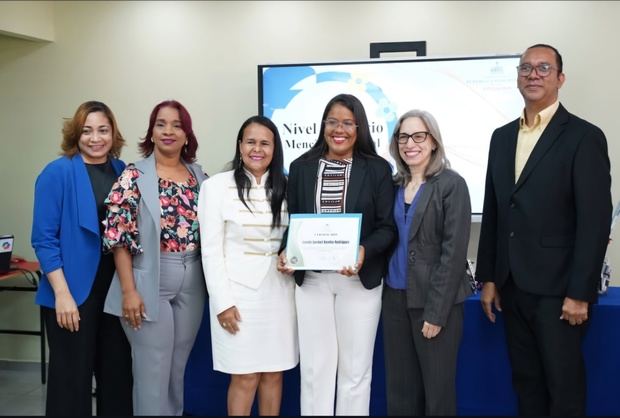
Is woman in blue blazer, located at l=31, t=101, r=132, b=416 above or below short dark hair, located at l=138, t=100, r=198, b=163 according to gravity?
below

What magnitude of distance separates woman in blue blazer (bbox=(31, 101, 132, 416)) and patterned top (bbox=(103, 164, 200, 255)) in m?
0.14

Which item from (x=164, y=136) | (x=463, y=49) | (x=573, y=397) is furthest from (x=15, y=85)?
(x=573, y=397)

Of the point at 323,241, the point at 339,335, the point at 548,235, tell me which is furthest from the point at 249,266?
the point at 548,235

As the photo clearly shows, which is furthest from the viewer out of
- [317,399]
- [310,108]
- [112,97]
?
[112,97]

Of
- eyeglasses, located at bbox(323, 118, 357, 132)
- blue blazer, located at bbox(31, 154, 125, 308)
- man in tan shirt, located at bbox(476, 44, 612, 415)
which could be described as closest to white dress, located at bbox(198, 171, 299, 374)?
eyeglasses, located at bbox(323, 118, 357, 132)

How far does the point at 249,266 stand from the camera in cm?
241

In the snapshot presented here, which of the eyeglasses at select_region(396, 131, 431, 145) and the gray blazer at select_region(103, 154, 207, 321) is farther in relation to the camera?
the gray blazer at select_region(103, 154, 207, 321)

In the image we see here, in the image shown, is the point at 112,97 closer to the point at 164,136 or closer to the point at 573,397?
the point at 164,136

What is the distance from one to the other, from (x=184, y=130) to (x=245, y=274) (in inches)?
26.9

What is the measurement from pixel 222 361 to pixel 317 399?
16.3 inches

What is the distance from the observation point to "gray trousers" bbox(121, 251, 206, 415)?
8.05 feet

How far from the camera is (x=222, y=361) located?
2467 millimetres

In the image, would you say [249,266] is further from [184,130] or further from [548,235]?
[548,235]

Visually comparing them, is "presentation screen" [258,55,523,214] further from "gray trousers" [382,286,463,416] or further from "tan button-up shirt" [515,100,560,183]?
"gray trousers" [382,286,463,416]
